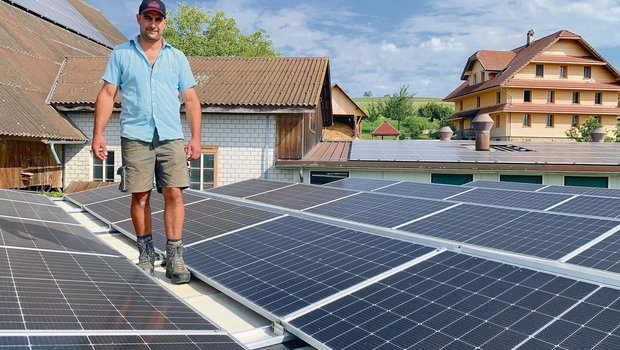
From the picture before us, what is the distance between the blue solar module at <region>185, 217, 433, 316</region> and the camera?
3219 millimetres

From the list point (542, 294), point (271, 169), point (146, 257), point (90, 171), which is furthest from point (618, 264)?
point (90, 171)

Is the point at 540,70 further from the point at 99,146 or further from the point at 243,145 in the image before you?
the point at 99,146

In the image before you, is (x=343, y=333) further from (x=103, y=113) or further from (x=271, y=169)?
(x=271, y=169)

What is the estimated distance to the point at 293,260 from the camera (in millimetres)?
3799

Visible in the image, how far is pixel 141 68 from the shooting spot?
12.6ft

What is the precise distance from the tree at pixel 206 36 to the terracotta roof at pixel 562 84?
76.0 ft

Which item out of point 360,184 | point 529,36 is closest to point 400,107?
point 529,36

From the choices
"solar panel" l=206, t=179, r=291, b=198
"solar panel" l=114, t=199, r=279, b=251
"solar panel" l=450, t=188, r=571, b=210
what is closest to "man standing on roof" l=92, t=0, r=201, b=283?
"solar panel" l=114, t=199, r=279, b=251

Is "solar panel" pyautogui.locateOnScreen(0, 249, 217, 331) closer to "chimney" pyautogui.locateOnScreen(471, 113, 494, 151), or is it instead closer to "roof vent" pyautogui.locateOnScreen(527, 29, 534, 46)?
"chimney" pyautogui.locateOnScreen(471, 113, 494, 151)

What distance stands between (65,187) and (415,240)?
740 inches

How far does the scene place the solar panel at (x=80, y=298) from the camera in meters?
2.43

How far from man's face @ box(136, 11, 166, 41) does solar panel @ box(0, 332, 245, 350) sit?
2.25m

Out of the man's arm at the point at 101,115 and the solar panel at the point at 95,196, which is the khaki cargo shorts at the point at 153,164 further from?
the solar panel at the point at 95,196

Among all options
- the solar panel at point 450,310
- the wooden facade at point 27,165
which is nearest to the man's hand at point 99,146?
the solar panel at point 450,310
